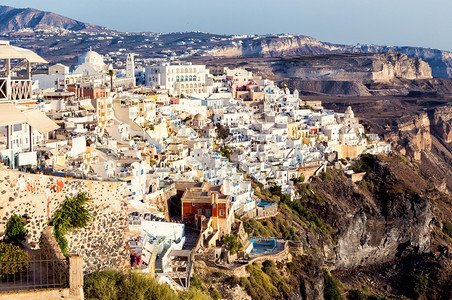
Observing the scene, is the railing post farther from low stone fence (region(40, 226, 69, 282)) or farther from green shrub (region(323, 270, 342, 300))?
green shrub (region(323, 270, 342, 300))

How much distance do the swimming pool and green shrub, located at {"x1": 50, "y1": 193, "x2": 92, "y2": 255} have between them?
43.4 feet

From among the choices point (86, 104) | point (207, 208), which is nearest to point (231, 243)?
point (207, 208)

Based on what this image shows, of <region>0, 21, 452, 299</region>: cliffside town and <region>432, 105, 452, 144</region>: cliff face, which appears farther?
<region>432, 105, 452, 144</region>: cliff face

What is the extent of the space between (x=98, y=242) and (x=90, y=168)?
35.1 feet

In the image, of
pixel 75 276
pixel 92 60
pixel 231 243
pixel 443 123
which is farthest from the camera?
pixel 443 123

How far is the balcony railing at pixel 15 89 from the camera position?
41.5ft

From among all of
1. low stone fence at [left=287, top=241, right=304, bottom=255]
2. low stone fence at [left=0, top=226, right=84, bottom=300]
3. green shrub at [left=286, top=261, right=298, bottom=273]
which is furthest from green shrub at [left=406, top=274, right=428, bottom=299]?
low stone fence at [left=0, top=226, right=84, bottom=300]

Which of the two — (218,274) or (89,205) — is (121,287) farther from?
(218,274)

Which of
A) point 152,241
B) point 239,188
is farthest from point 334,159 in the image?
point 152,241

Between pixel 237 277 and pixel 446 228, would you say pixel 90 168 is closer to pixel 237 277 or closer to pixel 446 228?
pixel 237 277

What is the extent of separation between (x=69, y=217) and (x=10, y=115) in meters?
2.34

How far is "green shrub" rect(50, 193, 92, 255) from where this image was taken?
11.1 metres

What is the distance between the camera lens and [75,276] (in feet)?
29.8

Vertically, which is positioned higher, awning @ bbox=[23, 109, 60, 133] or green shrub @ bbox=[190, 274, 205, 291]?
awning @ bbox=[23, 109, 60, 133]
